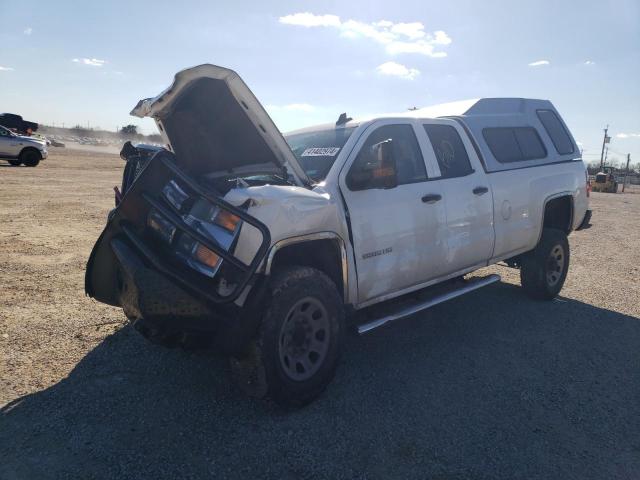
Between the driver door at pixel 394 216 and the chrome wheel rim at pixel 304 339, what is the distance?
511 millimetres

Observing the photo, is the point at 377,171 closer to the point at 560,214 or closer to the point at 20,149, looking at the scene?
the point at 560,214

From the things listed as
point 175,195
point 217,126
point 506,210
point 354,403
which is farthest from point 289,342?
point 506,210

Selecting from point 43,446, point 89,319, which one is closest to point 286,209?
point 43,446

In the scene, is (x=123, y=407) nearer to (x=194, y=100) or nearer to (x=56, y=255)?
(x=194, y=100)

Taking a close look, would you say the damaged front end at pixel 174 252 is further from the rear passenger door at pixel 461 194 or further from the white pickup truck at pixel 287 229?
the rear passenger door at pixel 461 194

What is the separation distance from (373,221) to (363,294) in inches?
23.2

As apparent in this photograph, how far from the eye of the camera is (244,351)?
3.25 meters

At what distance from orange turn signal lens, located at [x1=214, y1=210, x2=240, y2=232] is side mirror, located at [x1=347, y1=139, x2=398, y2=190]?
109 centimetres

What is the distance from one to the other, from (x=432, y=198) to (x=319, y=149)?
1111mm

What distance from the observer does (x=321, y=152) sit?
428 centimetres

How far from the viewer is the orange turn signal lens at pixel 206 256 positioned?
3.12 m

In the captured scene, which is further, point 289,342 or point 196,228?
point 289,342

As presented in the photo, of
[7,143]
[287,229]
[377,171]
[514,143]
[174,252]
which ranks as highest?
[7,143]

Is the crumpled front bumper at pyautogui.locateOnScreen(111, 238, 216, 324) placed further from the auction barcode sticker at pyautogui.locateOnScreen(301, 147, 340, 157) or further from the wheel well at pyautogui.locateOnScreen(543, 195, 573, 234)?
the wheel well at pyautogui.locateOnScreen(543, 195, 573, 234)
